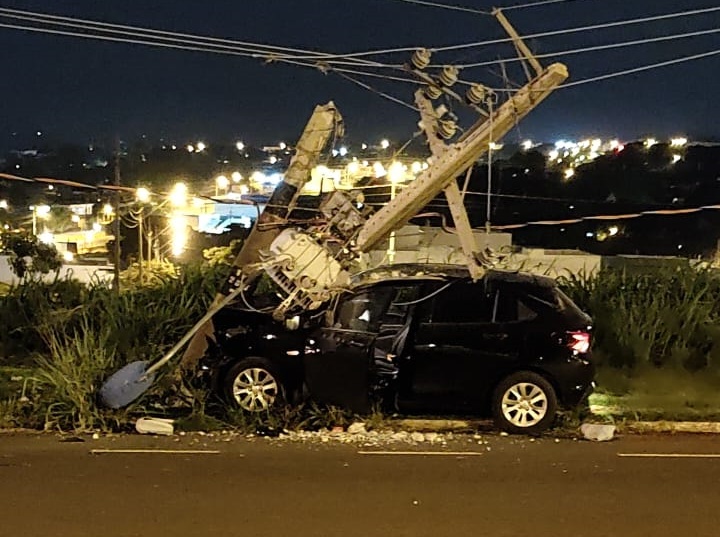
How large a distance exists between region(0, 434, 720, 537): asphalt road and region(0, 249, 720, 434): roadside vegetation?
59cm

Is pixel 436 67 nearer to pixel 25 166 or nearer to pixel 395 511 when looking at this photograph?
pixel 395 511

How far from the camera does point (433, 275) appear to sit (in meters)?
10.2

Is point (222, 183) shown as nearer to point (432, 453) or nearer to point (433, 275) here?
point (433, 275)

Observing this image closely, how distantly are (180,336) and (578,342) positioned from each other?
5.21 metres

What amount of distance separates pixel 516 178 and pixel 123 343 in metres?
37.3

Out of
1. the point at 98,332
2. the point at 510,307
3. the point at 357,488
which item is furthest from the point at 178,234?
the point at 357,488

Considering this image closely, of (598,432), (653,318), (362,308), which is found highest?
(362,308)

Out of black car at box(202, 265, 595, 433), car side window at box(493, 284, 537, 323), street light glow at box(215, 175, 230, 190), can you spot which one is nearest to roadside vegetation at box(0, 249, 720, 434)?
black car at box(202, 265, 595, 433)

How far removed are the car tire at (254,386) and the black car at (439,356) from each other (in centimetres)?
1

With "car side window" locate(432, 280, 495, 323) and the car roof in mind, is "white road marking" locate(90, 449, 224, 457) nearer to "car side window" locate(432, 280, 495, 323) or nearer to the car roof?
the car roof

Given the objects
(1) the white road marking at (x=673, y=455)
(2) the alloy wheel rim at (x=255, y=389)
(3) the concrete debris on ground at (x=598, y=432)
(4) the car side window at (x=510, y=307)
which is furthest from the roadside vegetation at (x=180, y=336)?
(4) the car side window at (x=510, y=307)

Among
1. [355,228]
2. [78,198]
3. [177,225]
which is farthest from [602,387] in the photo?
[78,198]

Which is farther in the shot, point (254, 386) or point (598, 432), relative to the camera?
point (254, 386)

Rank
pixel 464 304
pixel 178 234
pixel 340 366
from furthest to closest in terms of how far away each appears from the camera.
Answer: pixel 178 234 → pixel 464 304 → pixel 340 366
